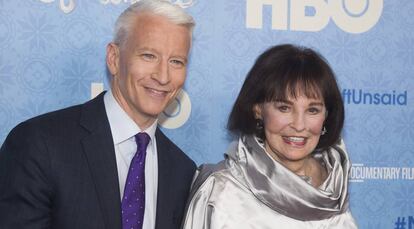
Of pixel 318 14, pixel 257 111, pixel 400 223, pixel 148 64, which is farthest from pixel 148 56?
pixel 400 223

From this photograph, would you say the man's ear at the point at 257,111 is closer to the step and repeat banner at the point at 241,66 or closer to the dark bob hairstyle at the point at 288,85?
the dark bob hairstyle at the point at 288,85

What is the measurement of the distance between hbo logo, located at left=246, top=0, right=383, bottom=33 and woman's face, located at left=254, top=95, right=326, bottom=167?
1.73 ft

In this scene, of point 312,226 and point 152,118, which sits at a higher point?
point 152,118

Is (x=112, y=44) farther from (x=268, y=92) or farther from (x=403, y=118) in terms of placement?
(x=403, y=118)

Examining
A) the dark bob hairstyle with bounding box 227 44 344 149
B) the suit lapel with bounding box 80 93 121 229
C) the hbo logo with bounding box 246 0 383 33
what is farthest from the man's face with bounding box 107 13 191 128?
the hbo logo with bounding box 246 0 383 33

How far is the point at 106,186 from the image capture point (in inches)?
68.7

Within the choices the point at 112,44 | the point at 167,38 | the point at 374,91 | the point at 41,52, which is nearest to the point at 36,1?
the point at 41,52

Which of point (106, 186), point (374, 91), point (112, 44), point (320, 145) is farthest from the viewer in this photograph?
point (374, 91)

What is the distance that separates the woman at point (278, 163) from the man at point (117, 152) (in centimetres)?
14

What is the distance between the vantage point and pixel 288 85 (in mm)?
1895

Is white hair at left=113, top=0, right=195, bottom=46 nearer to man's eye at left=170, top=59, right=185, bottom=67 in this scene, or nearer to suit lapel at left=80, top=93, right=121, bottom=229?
man's eye at left=170, top=59, right=185, bottom=67

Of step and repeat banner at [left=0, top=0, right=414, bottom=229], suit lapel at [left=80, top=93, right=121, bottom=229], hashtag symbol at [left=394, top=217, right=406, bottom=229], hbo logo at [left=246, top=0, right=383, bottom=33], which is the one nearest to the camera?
suit lapel at [left=80, top=93, right=121, bottom=229]

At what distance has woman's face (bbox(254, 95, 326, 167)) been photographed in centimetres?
188

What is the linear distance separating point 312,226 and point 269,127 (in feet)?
1.04
